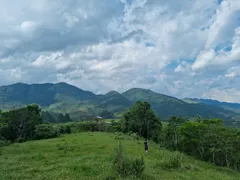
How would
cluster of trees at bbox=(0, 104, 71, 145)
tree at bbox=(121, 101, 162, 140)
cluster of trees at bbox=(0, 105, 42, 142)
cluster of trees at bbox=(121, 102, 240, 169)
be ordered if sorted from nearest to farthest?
cluster of trees at bbox=(121, 102, 240, 169) → cluster of trees at bbox=(0, 105, 42, 142) → cluster of trees at bbox=(0, 104, 71, 145) → tree at bbox=(121, 101, 162, 140)

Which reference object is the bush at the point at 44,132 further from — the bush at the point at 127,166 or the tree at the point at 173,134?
the bush at the point at 127,166

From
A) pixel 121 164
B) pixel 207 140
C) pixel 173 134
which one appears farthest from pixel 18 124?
pixel 121 164

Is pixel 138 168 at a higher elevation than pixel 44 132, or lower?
higher

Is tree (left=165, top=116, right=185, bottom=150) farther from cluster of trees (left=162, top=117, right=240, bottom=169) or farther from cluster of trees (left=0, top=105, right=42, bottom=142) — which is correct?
cluster of trees (left=0, top=105, right=42, bottom=142)

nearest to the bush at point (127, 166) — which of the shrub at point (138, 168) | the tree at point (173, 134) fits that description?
the shrub at point (138, 168)

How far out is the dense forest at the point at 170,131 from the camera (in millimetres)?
48906

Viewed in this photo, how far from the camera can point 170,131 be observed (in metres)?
61.4

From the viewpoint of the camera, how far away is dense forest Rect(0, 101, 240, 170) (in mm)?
48906

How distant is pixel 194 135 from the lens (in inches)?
2056

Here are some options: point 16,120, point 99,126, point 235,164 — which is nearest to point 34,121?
point 16,120

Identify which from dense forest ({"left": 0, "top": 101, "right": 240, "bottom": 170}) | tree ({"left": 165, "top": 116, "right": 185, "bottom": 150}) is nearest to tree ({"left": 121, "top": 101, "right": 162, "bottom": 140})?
dense forest ({"left": 0, "top": 101, "right": 240, "bottom": 170})

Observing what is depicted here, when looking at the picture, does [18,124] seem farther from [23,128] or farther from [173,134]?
[173,134]

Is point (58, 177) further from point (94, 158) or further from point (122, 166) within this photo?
point (94, 158)

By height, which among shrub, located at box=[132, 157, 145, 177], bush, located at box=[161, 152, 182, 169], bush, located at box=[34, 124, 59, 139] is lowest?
bush, located at box=[34, 124, 59, 139]
